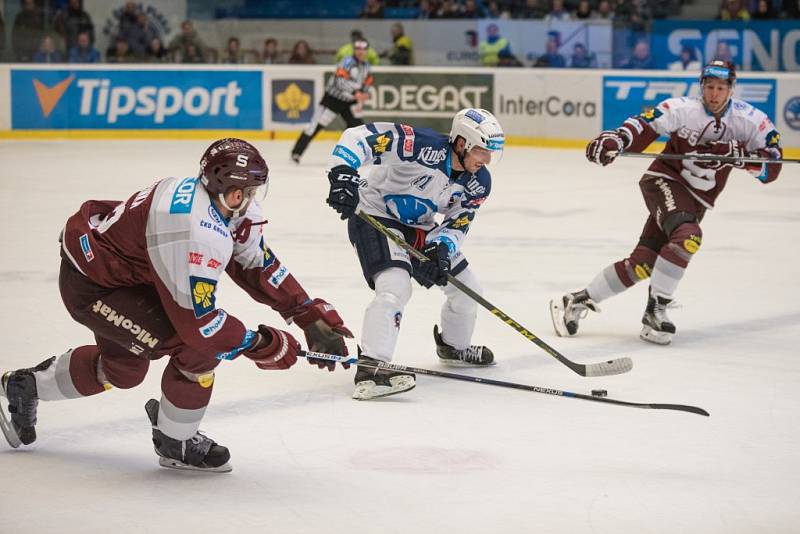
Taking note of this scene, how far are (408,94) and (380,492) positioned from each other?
11337 millimetres

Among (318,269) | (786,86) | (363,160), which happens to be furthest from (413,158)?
(786,86)

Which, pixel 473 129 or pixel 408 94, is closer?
pixel 473 129

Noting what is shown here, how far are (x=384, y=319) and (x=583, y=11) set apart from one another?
10.5m

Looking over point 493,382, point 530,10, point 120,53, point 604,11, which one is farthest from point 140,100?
point 493,382

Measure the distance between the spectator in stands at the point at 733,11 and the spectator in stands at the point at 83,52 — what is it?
732 centimetres

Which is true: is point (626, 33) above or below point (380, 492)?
above

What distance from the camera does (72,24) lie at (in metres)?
15.2

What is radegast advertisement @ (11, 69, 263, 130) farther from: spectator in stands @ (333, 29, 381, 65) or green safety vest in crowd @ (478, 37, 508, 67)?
green safety vest in crowd @ (478, 37, 508, 67)

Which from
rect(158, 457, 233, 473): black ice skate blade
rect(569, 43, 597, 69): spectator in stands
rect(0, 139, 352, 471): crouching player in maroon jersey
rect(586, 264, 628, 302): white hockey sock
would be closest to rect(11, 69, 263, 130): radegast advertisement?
rect(569, 43, 597, 69): spectator in stands

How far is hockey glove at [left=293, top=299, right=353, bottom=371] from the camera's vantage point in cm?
395

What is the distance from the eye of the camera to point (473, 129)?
4.81 meters

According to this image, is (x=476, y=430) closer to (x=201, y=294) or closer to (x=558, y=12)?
(x=201, y=294)

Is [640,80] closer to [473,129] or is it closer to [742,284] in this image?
[742,284]

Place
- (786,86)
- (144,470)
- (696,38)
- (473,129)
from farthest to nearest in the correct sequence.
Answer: (696,38) < (786,86) < (473,129) < (144,470)
